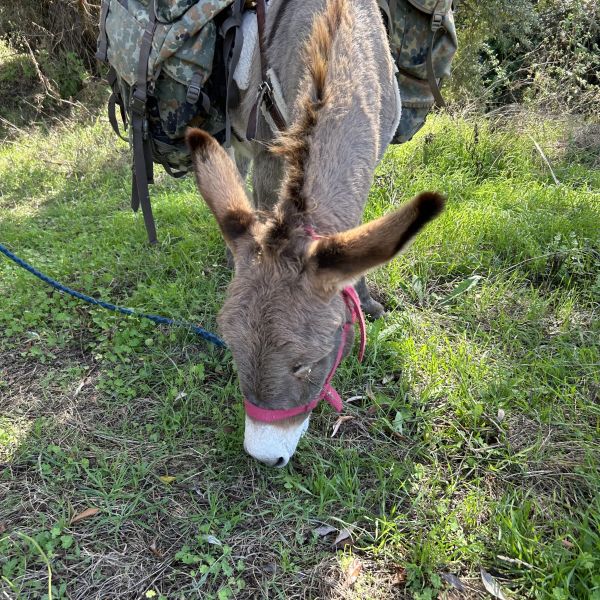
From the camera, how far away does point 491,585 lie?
2.08 metres

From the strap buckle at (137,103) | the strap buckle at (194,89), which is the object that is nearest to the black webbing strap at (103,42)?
the strap buckle at (137,103)

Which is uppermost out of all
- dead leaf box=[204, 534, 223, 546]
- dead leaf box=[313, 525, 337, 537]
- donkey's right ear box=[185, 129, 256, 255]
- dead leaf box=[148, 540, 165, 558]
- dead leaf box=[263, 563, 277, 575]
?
donkey's right ear box=[185, 129, 256, 255]

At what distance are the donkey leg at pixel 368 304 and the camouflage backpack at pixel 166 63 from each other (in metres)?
1.53

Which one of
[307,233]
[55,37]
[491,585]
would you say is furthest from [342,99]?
[55,37]

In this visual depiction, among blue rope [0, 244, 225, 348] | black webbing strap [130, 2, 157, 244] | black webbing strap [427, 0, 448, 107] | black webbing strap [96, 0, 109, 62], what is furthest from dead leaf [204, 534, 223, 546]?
black webbing strap [427, 0, 448, 107]

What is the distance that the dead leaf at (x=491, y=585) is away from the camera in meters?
2.04

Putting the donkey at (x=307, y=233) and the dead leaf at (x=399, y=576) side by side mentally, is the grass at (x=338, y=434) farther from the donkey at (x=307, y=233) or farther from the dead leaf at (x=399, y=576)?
the donkey at (x=307, y=233)

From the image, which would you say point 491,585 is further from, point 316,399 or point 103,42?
point 103,42

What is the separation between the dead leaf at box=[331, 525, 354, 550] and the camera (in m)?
2.27

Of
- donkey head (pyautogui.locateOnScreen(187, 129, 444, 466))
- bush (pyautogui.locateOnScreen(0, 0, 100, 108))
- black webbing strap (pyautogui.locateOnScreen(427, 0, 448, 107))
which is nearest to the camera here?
donkey head (pyautogui.locateOnScreen(187, 129, 444, 466))

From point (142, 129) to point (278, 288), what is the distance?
2010 millimetres

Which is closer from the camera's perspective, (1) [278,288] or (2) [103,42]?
(1) [278,288]

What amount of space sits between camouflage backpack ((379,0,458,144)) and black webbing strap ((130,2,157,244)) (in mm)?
1561

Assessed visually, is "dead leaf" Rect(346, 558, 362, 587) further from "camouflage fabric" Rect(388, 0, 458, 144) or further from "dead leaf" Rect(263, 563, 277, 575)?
"camouflage fabric" Rect(388, 0, 458, 144)
